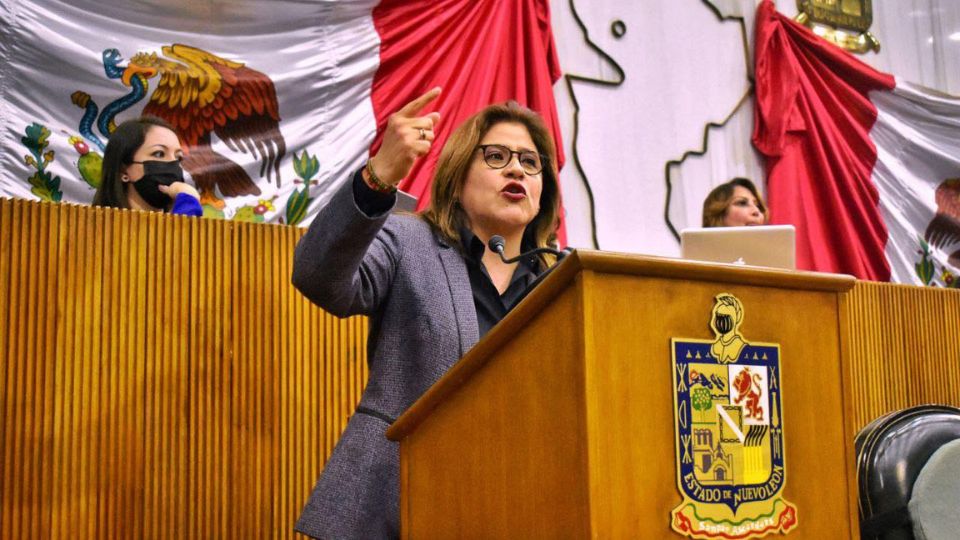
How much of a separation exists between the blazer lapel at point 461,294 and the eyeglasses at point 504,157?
235 millimetres

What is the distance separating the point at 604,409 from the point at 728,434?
7.5 inches

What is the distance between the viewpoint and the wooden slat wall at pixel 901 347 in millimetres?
3713

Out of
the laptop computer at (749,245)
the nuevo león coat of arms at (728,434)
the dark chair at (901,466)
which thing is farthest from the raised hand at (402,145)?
the dark chair at (901,466)

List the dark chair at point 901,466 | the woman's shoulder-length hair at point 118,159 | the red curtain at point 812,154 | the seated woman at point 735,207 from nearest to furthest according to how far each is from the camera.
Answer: the dark chair at point 901,466 < the woman's shoulder-length hair at point 118,159 < the seated woman at point 735,207 < the red curtain at point 812,154

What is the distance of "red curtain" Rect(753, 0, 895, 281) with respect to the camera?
4969 mm

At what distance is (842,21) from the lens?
5461 mm

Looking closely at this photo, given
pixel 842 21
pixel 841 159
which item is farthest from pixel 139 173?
pixel 842 21

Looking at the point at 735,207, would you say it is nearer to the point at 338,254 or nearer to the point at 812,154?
the point at 812,154

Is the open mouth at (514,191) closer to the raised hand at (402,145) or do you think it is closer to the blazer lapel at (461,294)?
the blazer lapel at (461,294)

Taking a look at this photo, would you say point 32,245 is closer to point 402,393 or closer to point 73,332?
point 73,332

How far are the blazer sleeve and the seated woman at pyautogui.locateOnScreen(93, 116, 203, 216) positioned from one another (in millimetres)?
1235

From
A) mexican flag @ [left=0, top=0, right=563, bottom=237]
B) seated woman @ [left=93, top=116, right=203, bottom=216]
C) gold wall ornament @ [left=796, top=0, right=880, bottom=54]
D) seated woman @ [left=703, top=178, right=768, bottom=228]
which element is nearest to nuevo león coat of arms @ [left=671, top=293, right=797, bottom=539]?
seated woman @ [left=93, top=116, right=203, bottom=216]

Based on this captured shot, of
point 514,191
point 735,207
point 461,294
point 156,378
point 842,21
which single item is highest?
point 842,21

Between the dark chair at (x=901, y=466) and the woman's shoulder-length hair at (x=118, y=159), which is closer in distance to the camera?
the dark chair at (x=901, y=466)
